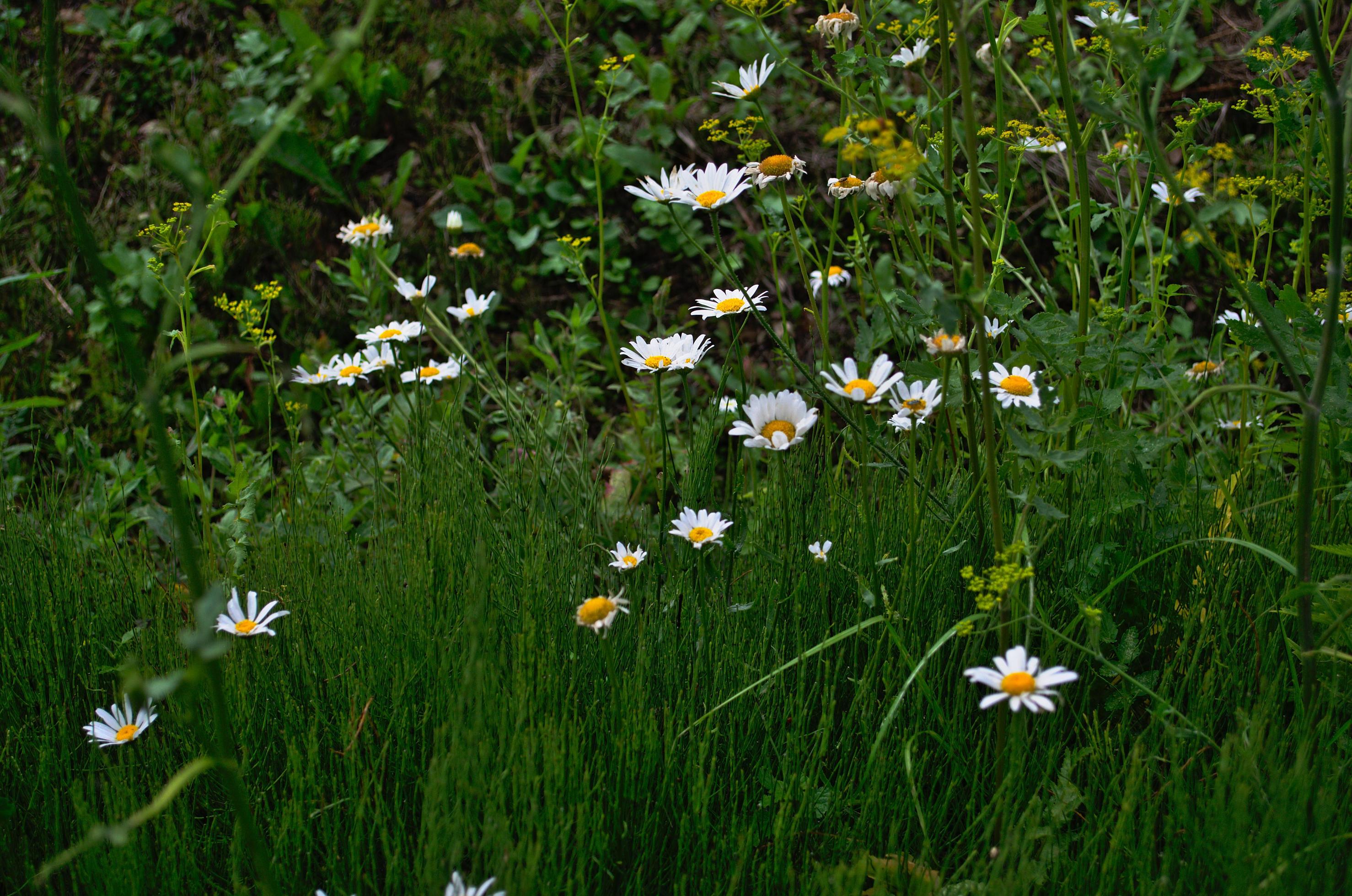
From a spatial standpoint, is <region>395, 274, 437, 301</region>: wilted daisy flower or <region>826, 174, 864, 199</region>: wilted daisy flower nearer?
<region>826, 174, 864, 199</region>: wilted daisy flower

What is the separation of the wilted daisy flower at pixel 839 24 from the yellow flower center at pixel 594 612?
0.85 m

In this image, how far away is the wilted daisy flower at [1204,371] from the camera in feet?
5.65

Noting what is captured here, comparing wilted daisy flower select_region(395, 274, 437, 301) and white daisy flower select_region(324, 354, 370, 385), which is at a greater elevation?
wilted daisy flower select_region(395, 274, 437, 301)

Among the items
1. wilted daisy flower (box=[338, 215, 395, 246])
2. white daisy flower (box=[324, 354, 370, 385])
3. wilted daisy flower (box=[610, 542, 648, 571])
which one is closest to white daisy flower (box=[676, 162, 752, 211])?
wilted daisy flower (box=[610, 542, 648, 571])

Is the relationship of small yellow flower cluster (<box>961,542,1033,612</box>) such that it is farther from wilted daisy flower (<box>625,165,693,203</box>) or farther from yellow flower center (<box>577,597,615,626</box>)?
wilted daisy flower (<box>625,165,693,203</box>)

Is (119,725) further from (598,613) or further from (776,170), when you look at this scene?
(776,170)

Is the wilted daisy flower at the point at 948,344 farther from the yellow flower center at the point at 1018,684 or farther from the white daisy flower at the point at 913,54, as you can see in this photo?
the white daisy flower at the point at 913,54

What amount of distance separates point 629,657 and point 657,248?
187cm

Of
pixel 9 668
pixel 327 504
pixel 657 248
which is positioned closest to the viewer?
pixel 9 668

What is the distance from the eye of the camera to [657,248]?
9.73 ft

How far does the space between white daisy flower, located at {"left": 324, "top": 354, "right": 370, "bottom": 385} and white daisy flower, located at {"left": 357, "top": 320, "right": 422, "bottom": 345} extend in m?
0.05

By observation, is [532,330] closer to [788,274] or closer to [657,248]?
[657,248]

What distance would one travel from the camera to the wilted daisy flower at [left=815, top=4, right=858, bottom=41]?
4.61 feet

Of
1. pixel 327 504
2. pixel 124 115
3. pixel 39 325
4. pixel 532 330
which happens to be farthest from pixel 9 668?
pixel 124 115
